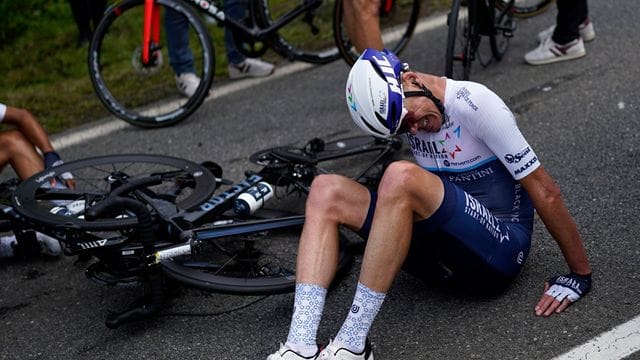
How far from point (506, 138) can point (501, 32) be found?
3349 millimetres

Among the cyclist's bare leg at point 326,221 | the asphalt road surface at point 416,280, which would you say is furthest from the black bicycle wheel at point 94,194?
the cyclist's bare leg at point 326,221

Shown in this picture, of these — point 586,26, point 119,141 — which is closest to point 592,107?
point 586,26

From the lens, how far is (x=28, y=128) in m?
5.70

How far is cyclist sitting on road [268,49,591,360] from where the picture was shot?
3779 millimetres

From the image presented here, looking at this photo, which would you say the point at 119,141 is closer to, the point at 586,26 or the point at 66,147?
the point at 66,147

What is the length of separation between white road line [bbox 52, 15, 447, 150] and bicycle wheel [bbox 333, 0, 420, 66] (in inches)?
12.6

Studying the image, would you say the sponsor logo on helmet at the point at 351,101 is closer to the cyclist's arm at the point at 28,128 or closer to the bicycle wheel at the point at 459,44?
the bicycle wheel at the point at 459,44

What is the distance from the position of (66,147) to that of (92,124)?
40 centimetres

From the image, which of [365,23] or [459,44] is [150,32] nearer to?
[365,23]

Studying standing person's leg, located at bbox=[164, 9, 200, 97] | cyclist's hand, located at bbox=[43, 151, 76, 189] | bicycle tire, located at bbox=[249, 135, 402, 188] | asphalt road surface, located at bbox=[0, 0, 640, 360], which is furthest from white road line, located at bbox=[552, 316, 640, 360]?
standing person's leg, located at bbox=[164, 9, 200, 97]

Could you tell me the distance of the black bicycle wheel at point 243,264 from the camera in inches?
173

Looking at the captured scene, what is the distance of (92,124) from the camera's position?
24.2 feet

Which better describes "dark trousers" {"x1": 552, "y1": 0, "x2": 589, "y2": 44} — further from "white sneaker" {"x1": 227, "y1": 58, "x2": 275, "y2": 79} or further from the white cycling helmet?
the white cycling helmet

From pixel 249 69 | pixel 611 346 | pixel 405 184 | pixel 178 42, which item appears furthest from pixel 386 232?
pixel 249 69
